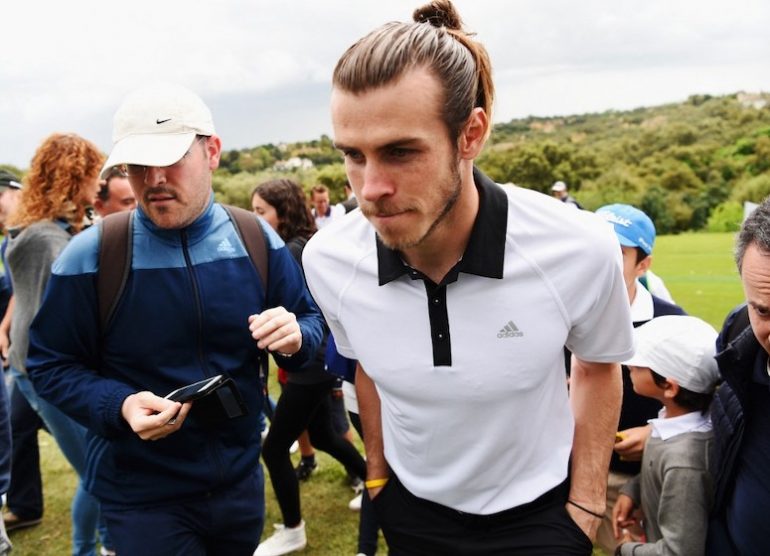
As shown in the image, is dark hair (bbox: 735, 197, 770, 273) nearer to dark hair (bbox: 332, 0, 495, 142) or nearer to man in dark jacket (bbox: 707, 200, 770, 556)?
man in dark jacket (bbox: 707, 200, 770, 556)

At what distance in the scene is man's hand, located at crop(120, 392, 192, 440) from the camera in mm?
2035

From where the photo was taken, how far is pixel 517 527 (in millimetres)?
2004

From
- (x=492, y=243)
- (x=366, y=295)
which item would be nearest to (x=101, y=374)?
(x=366, y=295)

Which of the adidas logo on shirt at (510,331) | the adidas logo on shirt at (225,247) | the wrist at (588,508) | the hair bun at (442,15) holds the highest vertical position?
the hair bun at (442,15)

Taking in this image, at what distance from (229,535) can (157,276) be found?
106cm

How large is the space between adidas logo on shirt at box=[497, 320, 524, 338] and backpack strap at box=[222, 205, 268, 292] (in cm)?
107

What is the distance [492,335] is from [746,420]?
3.01 feet

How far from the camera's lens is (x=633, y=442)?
→ 2637 mm

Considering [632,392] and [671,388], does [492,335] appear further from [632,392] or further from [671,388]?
[632,392]

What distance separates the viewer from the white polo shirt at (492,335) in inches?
72.2

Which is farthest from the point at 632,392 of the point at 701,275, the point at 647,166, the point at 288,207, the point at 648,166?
the point at 647,166

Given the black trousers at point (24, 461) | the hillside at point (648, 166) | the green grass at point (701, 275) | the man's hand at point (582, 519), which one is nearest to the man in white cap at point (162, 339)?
the man's hand at point (582, 519)

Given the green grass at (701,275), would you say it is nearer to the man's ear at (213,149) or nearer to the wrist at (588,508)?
the wrist at (588,508)

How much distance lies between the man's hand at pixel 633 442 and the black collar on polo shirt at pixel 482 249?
4.15 ft
